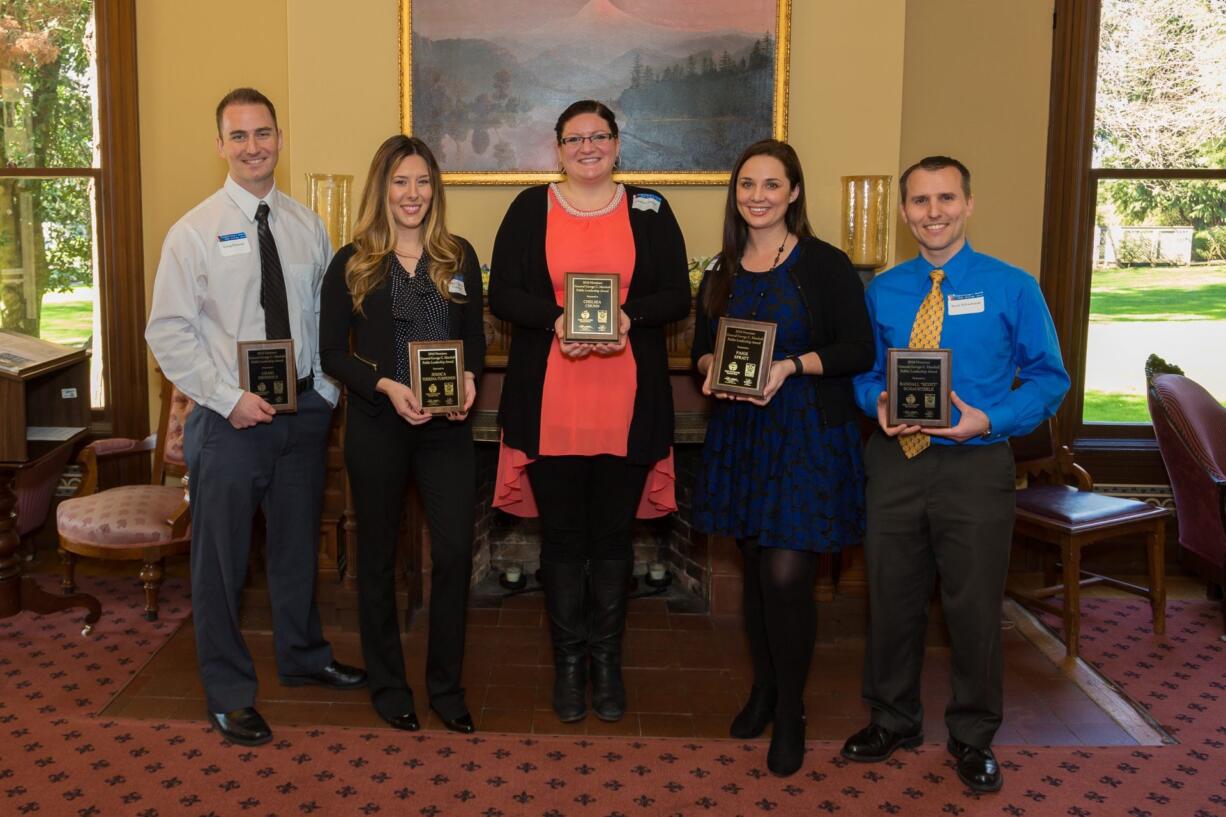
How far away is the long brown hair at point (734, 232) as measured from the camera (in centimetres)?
283

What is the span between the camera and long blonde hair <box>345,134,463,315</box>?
9.66ft

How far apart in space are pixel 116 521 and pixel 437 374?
207cm

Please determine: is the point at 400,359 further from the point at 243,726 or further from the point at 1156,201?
the point at 1156,201

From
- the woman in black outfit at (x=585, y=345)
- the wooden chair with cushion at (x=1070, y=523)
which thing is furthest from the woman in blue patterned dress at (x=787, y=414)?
the wooden chair with cushion at (x=1070, y=523)

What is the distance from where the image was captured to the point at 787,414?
9.25 feet

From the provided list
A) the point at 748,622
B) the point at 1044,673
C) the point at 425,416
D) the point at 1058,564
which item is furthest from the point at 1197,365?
the point at 425,416

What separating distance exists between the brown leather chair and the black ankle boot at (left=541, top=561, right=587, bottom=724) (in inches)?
110

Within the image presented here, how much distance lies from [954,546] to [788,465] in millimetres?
496


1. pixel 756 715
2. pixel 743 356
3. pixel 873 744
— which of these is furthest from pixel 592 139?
pixel 873 744

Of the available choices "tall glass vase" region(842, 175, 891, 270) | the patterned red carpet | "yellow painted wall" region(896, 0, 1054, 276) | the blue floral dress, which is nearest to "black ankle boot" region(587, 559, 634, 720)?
the patterned red carpet

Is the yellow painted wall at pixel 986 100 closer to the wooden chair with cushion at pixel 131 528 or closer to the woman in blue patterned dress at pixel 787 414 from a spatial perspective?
the woman in blue patterned dress at pixel 787 414

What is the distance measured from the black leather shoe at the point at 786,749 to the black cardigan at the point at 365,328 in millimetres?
1348

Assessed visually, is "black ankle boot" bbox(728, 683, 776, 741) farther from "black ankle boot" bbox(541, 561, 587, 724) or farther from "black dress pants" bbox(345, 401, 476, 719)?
"black dress pants" bbox(345, 401, 476, 719)

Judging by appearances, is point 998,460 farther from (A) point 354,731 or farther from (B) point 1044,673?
(A) point 354,731
